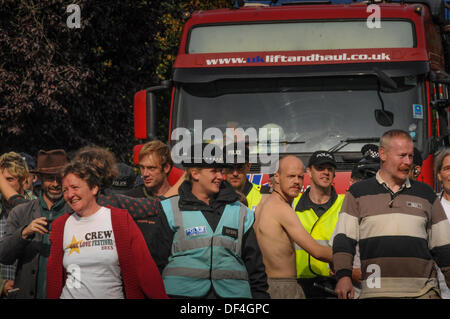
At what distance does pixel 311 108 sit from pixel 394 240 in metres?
4.33

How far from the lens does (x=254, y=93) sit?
9.95 meters

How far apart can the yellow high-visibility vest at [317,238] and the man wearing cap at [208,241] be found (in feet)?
5.04

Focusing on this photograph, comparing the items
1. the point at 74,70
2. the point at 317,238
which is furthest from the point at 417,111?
the point at 74,70

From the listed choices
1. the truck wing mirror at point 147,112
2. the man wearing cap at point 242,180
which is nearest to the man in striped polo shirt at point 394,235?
the man wearing cap at point 242,180

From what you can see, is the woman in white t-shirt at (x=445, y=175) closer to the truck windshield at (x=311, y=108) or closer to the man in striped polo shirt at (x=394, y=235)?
the man in striped polo shirt at (x=394, y=235)

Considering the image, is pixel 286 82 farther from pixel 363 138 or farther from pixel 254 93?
pixel 363 138

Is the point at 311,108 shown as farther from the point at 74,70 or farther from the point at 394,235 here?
the point at 74,70

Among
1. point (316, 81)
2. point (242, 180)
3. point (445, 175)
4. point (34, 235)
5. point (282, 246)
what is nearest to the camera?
point (34, 235)

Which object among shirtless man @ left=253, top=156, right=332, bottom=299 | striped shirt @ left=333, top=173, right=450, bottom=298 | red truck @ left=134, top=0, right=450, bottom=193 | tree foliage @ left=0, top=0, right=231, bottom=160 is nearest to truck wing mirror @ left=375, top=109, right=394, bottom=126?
red truck @ left=134, top=0, right=450, bottom=193

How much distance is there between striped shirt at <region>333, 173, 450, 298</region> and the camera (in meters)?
5.65

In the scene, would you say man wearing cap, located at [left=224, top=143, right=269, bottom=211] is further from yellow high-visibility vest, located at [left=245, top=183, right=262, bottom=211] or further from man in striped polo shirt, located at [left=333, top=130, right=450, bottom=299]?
man in striped polo shirt, located at [left=333, top=130, right=450, bottom=299]

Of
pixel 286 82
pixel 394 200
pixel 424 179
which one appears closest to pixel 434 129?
pixel 424 179

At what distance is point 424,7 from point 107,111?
37.6 feet

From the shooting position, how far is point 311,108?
32.2 feet
